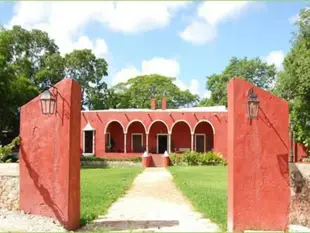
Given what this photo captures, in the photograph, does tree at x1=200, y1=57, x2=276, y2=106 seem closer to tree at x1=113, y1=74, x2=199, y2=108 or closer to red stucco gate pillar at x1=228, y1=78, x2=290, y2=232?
tree at x1=113, y1=74, x2=199, y2=108

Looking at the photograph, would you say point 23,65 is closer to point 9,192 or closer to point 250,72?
point 250,72

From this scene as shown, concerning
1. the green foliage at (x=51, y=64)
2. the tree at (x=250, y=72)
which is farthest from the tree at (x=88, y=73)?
the tree at (x=250, y=72)

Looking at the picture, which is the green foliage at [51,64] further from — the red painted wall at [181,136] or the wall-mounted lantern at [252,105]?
the wall-mounted lantern at [252,105]

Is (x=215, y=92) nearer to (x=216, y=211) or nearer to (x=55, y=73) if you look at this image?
(x=55, y=73)

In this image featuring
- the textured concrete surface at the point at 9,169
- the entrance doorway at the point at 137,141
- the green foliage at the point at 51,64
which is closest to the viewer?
the textured concrete surface at the point at 9,169

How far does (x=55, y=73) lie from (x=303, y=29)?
1101 inches

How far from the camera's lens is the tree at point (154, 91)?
5581 cm

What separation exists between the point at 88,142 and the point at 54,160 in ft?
85.0

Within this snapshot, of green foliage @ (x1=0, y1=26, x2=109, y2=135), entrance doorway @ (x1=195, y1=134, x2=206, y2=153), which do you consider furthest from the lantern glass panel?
green foliage @ (x1=0, y1=26, x2=109, y2=135)

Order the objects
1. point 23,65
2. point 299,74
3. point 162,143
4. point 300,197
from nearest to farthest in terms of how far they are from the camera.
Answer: point 300,197, point 299,74, point 162,143, point 23,65

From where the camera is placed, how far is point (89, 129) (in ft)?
109

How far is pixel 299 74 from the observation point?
74.3 ft

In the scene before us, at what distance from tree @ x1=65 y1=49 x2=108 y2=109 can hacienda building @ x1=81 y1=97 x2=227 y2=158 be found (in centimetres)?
1353

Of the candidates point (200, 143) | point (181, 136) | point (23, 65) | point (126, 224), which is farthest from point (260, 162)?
point (23, 65)
